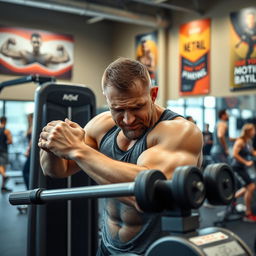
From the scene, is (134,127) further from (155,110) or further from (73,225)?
(73,225)

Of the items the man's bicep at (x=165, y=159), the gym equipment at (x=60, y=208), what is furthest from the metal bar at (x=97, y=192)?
the gym equipment at (x=60, y=208)

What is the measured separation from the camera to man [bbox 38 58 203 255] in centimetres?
128

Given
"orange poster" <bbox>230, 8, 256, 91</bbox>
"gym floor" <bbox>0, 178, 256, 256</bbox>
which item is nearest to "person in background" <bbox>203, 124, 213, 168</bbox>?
"orange poster" <bbox>230, 8, 256, 91</bbox>

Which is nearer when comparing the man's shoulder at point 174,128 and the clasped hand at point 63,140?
the clasped hand at point 63,140

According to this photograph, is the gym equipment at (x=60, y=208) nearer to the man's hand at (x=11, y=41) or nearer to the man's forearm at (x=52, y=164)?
the man's forearm at (x=52, y=164)

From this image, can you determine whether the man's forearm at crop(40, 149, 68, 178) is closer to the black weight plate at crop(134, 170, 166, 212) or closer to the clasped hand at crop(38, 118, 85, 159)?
the clasped hand at crop(38, 118, 85, 159)

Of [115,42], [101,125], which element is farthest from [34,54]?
[101,125]

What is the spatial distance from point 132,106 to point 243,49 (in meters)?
5.84

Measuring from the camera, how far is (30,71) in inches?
334

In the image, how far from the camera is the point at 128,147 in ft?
5.09

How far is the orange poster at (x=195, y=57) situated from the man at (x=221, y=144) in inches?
38.9

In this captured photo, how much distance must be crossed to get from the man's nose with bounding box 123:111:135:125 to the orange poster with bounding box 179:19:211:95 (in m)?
6.17

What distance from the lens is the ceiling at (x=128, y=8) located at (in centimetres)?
699

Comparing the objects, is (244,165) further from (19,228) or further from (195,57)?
(19,228)
